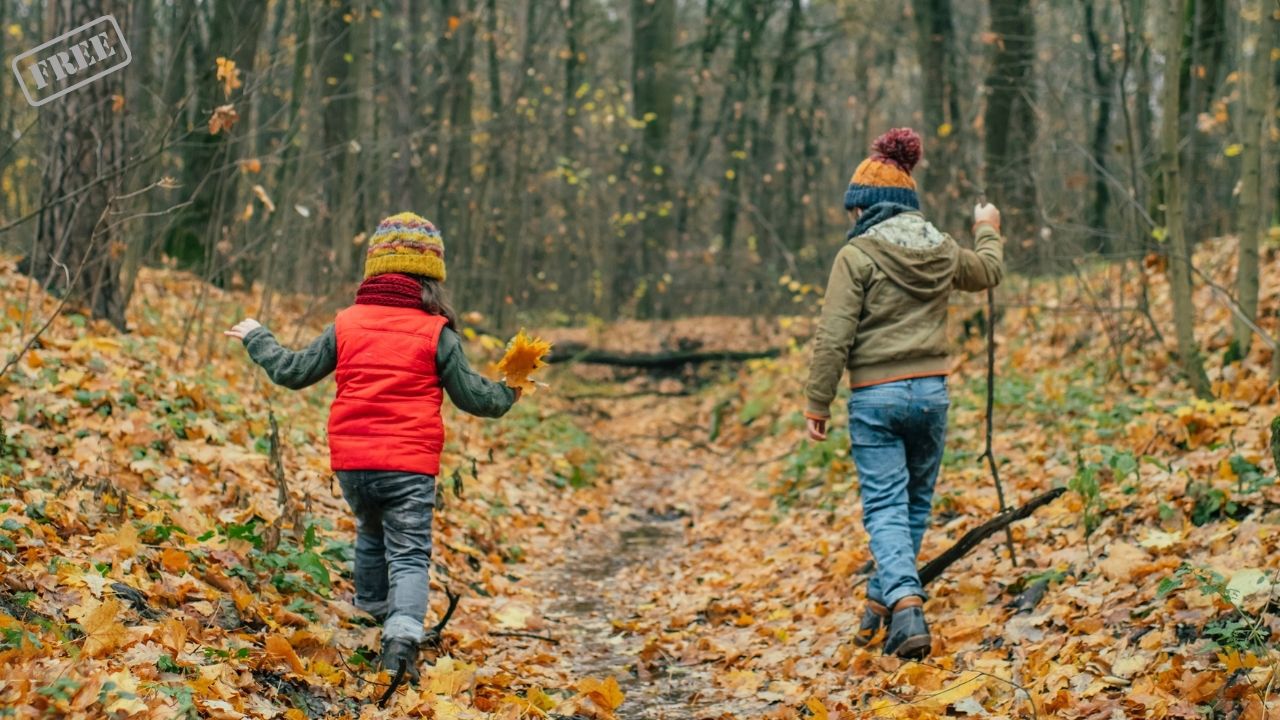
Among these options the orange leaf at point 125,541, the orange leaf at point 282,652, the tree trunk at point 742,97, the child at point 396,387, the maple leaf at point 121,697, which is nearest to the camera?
the maple leaf at point 121,697

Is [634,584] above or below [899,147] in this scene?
below

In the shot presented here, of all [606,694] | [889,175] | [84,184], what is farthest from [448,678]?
[84,184]

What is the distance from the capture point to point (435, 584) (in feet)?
17.7

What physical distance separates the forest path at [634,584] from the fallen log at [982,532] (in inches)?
45.2

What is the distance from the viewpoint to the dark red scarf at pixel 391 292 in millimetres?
4168

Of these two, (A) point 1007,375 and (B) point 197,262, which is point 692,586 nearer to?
(A) point 1007,375

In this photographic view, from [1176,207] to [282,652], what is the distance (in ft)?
19.1

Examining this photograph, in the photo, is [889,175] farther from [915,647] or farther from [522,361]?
[915,647]

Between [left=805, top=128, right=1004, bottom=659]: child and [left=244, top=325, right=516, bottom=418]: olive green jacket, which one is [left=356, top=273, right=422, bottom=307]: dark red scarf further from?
[left=805, top=128, right=1004, bottom=659]: child

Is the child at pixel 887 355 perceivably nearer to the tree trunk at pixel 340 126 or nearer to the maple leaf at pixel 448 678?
the maple leaf at pixel 448 678

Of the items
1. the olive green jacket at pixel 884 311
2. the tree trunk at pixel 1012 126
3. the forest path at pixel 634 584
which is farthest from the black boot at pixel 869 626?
the tree trunk at pixel 1012 126

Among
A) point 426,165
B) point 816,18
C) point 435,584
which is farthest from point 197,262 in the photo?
point 816,18

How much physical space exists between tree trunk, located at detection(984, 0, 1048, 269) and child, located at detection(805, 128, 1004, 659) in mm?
6346

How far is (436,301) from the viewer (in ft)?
14.0
